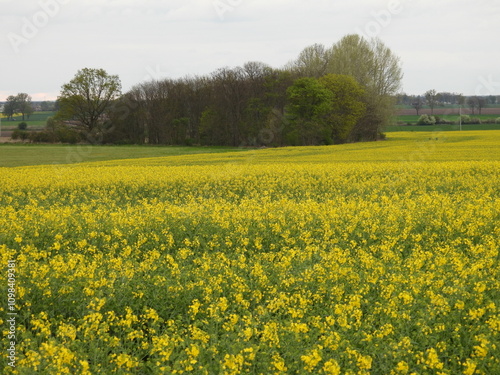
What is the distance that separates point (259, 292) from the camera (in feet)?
22.3

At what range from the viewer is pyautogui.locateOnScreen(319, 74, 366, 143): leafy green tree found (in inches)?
2404

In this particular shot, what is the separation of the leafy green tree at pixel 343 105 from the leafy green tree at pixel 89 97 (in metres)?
30.9

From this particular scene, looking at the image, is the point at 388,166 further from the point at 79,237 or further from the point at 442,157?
the point at 79,237

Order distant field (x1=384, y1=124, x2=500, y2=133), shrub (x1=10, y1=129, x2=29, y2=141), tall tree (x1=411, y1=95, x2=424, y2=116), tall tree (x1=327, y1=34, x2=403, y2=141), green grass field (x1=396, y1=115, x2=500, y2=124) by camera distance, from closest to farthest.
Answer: tall tree (x1=327, y1=34, x2=403, y2=141), shrub (x1=10, y1=129, x2=29, y2=141), distant field (x1=384, y1=124, x2=500, y2=133), green grass field (x1=396, y1=115, x2=500, y2=124), tall tree (x1=411, y1=95, x2=424, y2=116)

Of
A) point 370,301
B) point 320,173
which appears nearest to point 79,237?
point 370,301

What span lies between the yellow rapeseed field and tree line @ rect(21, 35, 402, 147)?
148ft

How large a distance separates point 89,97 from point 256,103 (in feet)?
88.4

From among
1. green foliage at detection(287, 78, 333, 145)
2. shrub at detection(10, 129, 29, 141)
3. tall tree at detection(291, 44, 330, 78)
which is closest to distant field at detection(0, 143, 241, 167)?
shrub at detection(10, 129, 29, 141)

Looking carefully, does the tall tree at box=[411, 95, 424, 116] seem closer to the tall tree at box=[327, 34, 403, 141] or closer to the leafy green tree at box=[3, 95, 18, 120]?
the tall tree at box=[327, 34, 403, 141]

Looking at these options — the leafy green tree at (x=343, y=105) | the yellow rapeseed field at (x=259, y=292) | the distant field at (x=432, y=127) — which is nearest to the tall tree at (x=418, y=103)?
the distant field at (x=432, y=127)

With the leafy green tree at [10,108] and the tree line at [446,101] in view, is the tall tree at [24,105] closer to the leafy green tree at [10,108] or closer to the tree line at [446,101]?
the leafy green tree at [10,108]

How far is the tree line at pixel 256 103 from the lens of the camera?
194 ft

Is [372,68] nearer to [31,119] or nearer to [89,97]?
[89,97]

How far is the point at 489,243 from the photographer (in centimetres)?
896
